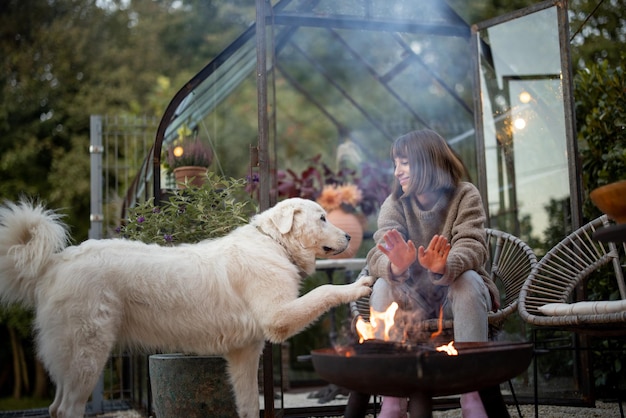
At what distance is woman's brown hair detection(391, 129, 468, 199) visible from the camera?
320 centimetres

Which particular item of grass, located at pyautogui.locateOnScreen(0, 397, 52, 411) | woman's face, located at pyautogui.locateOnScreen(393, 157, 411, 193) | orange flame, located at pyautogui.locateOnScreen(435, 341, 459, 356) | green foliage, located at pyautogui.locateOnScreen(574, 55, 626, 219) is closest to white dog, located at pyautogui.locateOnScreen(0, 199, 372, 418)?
woman's face, located at pyautogui.locateOnScreen(393, 157, 411, 193)

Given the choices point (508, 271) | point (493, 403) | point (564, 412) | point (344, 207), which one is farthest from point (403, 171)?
point (344, 207)

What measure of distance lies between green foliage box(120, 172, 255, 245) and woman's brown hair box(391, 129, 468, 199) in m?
1.05

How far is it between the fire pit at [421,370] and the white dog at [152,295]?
825 millimetres

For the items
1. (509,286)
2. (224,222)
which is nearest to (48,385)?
(224,222)

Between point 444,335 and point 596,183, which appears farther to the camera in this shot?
point 596,183

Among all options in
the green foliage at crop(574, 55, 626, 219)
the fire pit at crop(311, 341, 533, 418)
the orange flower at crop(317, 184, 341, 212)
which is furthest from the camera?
the orange flower at crop(317, 184, 341, 212)

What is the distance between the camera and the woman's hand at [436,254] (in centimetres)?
261

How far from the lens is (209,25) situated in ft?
46.2

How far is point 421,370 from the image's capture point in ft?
6.58

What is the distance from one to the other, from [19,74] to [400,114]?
6.74 m

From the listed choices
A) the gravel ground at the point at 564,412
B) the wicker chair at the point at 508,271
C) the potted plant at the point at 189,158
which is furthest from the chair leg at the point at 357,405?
the potted plant at the point at 189,158

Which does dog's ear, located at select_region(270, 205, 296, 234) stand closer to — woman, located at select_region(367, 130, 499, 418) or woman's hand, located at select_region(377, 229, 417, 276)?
woman, located at select_region(367, 130, 499, 418)

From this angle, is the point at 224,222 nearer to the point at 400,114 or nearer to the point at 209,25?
the point at 400,114
